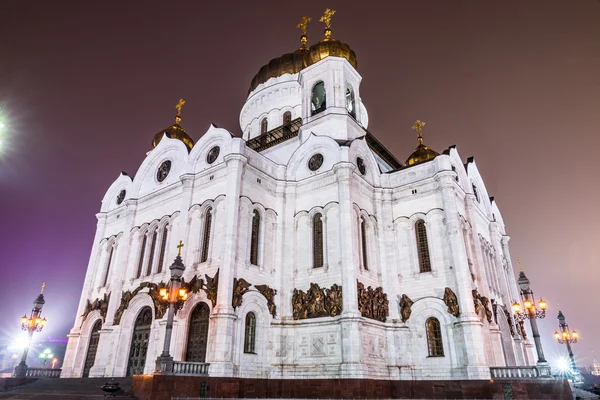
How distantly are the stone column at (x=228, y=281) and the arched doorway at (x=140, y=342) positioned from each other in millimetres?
5082

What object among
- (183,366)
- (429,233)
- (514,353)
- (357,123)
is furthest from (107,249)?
(514,353)

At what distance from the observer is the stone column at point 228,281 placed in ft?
52.2

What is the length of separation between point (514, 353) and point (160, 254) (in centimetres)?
2001

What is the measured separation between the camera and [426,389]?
58.6 feet

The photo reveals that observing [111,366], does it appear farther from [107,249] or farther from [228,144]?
[228,144]

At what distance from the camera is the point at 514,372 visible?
1691 centimetres

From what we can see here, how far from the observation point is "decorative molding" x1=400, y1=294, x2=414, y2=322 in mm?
19516

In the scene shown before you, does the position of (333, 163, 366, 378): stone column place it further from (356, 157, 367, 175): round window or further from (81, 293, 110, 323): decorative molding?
(81, 293, 110, 323): decorative molding

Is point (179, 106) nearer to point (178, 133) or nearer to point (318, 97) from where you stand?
point (178, 133)

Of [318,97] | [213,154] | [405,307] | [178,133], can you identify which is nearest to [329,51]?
[318,97]

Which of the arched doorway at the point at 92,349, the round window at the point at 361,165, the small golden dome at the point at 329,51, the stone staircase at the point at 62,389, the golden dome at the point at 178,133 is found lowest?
the stone staircase at the point at 62,389

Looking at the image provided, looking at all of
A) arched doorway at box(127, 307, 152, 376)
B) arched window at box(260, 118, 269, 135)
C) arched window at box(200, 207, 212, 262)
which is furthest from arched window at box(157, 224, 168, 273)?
arched window at box(260, 118, 269, 135)

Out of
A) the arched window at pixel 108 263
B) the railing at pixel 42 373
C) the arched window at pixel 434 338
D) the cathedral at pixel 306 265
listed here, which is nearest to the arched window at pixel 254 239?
the cathedral at pixel 306 265

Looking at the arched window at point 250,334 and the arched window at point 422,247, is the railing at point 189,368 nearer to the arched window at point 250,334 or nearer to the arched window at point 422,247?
the arched window at point 250,334
